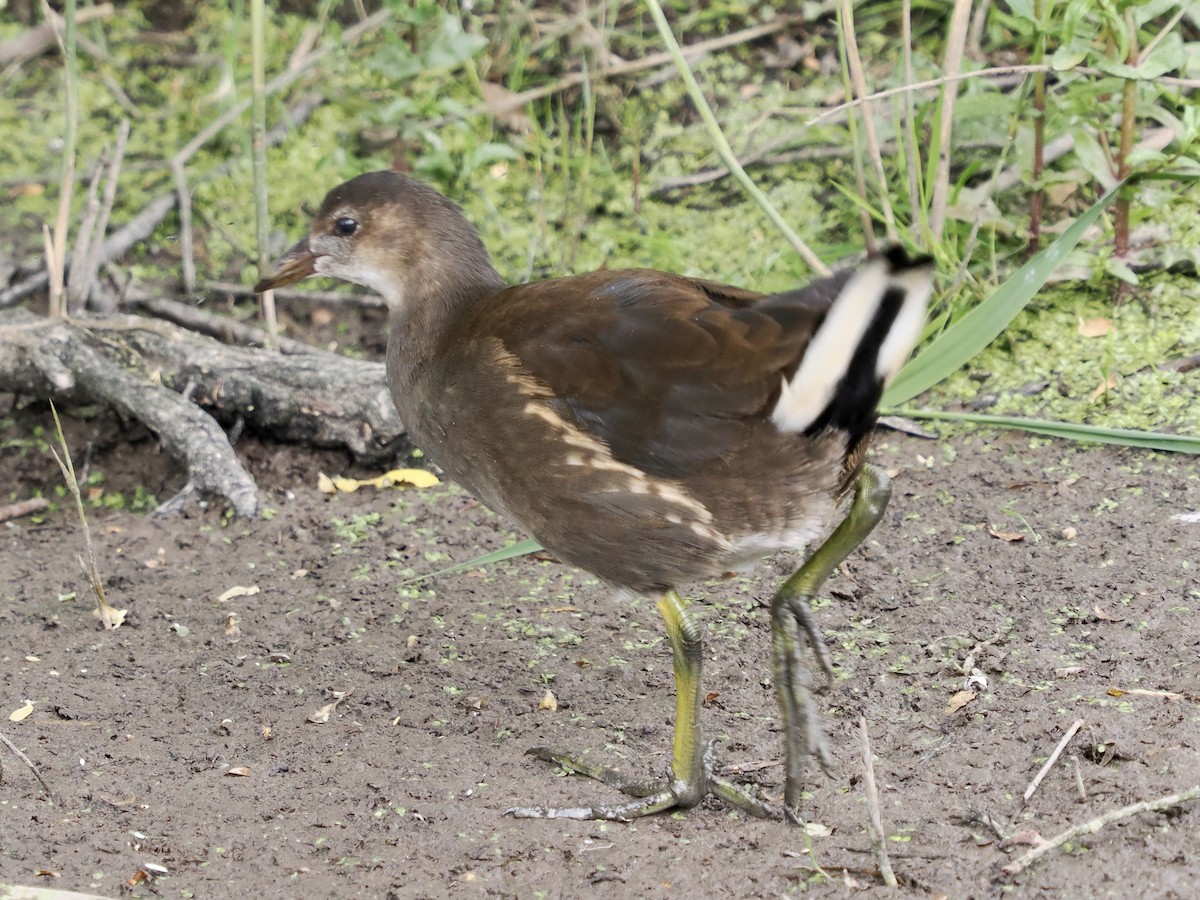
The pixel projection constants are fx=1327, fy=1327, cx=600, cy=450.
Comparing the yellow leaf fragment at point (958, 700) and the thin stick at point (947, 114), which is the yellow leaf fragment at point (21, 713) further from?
the thin stick at point (947, 114)

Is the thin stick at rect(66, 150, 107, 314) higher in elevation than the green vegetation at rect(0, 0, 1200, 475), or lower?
lower

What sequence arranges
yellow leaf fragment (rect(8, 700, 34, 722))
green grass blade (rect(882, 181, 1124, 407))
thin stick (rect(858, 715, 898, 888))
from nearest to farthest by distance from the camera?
1. thin stick (rect(858, 715, 898, 888))
2. yellow leaf fragment (rect(8, 700, 34, 722))
3. green grass blade (rect(882, 181, 1124, 407))

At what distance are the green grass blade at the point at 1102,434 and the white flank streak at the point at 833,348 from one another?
128 centimetres

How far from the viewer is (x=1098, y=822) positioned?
2.21m

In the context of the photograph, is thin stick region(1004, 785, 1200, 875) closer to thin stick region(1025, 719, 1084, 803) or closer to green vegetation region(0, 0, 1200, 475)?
thin stick region(1025, 719, 1084, 803)

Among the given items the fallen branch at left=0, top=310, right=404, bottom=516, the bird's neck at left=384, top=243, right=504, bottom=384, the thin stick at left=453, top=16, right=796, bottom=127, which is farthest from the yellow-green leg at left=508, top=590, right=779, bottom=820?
the thin stick at left=453, top=16, right=796, bottom=127

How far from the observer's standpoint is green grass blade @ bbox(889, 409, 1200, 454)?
3.39 meters

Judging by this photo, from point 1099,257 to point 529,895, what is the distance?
2679mm

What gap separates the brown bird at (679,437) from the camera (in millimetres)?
2422

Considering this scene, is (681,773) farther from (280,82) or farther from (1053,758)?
(280,82)

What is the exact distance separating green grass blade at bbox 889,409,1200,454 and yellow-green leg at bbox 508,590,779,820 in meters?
1.26

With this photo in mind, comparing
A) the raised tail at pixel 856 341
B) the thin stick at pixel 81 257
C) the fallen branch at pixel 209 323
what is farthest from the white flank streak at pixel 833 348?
the thin stick at pixel 81 257

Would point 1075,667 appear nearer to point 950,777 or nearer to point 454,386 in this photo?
point 950,777

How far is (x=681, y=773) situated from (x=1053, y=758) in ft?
2.30
